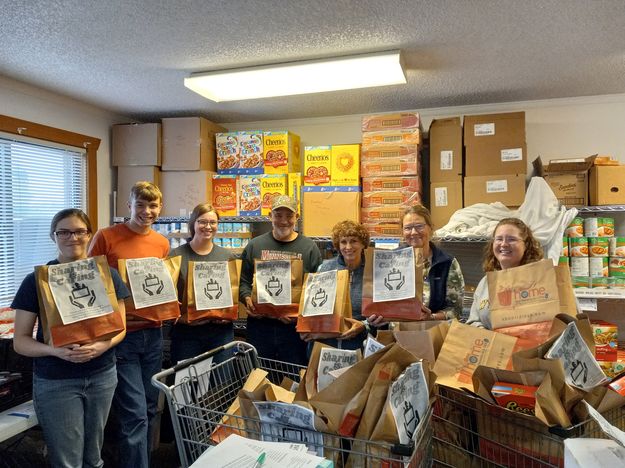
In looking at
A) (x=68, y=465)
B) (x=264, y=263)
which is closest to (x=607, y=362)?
(x=264, y=263)

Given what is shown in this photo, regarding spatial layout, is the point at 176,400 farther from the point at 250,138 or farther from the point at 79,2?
the point at 250,138

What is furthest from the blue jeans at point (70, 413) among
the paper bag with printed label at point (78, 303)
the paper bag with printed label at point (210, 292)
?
the paper bag with printed label at point (210, 292)

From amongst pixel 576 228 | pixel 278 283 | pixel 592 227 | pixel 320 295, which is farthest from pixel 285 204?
pixel 592 227

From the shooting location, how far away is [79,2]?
6.77 feet

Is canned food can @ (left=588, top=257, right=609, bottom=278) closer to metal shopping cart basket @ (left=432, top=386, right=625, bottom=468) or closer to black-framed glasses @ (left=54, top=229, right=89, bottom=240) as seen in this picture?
metal shopping cart basket @ (left=432, top=386, right=625, bottom=468)

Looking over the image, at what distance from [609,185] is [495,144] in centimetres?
82

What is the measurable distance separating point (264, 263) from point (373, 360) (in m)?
1.39

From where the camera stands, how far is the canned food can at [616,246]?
3.05 metres

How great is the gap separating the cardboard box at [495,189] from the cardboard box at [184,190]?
7.27 feet

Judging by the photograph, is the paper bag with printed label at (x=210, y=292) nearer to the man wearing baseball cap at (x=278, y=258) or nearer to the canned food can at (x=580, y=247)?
the man wearing baseball cap at (x=278, y=258)

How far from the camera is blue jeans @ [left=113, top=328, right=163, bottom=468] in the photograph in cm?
237

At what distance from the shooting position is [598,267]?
3.07 m

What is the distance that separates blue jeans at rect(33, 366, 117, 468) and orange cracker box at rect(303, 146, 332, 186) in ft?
7.18

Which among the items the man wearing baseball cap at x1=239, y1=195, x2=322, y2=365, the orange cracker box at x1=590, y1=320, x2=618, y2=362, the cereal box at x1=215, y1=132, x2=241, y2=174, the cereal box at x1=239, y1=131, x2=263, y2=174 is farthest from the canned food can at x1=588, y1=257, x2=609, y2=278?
the cereal box at x1=215, y1=132, x2=241, y2=174
